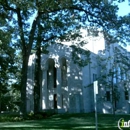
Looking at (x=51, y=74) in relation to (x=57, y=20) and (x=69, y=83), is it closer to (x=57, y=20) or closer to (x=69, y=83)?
(x=69, y=83)

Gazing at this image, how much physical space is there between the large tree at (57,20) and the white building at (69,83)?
4.76m

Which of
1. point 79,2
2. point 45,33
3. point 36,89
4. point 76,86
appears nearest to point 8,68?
point 36,89

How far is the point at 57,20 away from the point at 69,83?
10766 millimetres

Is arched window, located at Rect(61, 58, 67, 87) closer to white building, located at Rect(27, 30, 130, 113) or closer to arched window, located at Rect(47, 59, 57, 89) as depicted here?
white building, located at Rect(27, 30, 130, 113)

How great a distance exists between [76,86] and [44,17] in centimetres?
1087

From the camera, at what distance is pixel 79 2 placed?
965 inches

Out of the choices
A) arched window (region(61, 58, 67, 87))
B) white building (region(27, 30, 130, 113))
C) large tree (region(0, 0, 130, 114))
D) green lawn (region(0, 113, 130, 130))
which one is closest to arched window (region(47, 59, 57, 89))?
white building (region(27, 30, 130, 113))

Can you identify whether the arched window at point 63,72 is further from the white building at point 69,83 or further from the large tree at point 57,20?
the large tree at point 57,20

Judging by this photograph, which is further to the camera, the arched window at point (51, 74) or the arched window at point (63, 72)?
the arched window at point (51, 74)

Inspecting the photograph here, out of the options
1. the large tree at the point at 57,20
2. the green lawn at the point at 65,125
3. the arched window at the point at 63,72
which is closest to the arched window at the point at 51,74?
the arched window at the point at 63,72

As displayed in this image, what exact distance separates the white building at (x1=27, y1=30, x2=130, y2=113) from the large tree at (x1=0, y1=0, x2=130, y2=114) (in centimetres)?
476

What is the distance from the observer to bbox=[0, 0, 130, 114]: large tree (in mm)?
22047

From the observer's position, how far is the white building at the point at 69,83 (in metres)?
33.7

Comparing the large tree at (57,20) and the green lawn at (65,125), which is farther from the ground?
the large tree at (57,20)
